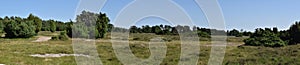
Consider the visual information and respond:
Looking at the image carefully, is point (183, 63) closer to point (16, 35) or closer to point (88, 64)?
point (88, 64)

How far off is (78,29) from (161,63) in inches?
2571

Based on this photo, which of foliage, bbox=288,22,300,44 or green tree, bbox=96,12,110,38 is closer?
foliage, bbox=288,22,300,44

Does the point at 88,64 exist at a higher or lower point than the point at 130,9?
lower

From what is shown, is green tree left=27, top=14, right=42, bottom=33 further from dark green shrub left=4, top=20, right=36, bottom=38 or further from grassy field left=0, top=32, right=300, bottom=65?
grassy field left=0, top=32, right=300, bottom=65

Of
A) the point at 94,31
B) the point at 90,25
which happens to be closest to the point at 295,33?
the point at 94,31

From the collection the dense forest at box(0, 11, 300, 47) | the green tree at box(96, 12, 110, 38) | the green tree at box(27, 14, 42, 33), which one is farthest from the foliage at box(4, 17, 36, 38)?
the green tree at box(27, 14, 42, 33)

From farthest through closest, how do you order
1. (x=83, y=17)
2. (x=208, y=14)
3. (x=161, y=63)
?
(x=83, y=17) < (x=161, y=63) < (x=208, y=14)

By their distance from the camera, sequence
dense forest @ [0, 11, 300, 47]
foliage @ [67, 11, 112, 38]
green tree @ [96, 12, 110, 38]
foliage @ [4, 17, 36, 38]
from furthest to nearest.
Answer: green tree @ [96, 12, 110, 38], foliage @ [67, 11, 112, 38], foliage @ [4, 17, 36, 38], dense forest @ [0, 11, 300, 47]

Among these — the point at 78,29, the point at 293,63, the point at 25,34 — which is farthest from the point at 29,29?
the point at 293,63

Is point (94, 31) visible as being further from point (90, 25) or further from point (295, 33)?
point (295, 33)

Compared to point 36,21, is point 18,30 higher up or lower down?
lower down

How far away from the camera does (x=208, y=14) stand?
15516 mm

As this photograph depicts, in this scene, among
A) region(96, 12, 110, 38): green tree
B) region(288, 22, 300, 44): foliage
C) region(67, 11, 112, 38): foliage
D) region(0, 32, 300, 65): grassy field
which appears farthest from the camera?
region(96, 12, 110, 38): green tree

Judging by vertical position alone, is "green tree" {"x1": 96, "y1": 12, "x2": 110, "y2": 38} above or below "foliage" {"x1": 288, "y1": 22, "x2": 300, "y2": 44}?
above
